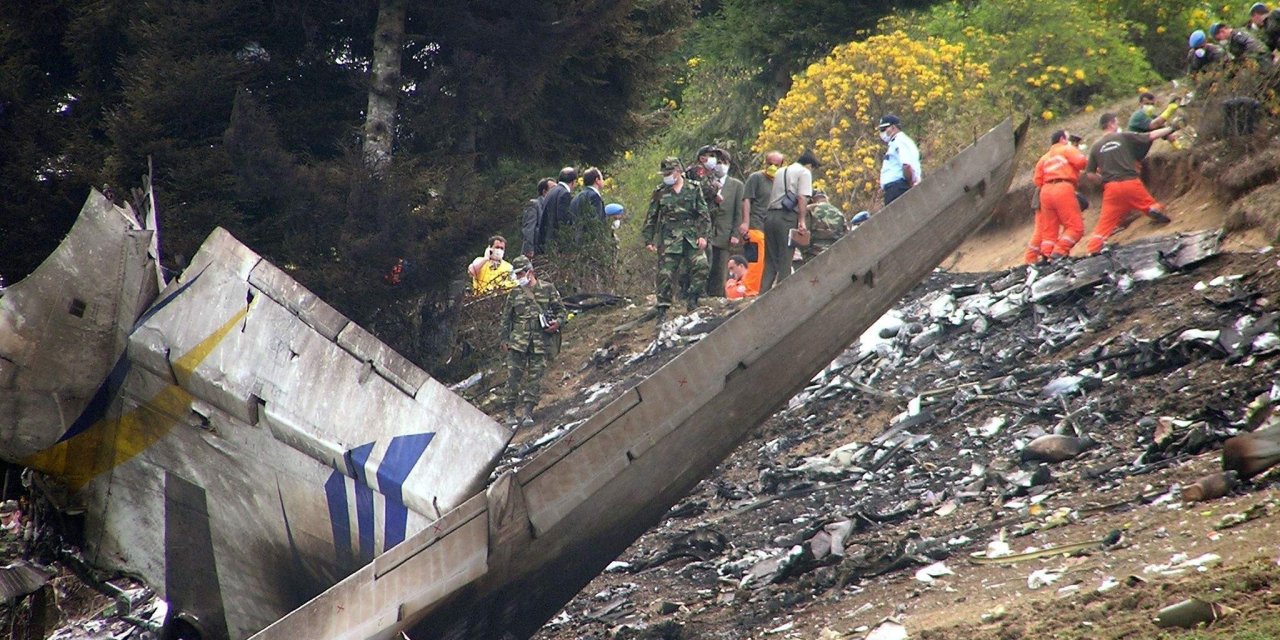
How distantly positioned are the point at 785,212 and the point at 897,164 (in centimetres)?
152

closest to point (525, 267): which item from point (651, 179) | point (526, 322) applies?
point (526, 322)

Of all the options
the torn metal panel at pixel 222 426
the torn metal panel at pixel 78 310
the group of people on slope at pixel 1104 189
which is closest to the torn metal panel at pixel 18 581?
the torn metal panel at pixel 222 426

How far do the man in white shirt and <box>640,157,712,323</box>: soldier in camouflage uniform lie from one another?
940mm

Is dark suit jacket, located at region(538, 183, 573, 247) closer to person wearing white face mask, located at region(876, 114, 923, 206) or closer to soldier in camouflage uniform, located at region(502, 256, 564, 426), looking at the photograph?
soldier in camouflage uniform, located at region(502, 256, 564, 426)

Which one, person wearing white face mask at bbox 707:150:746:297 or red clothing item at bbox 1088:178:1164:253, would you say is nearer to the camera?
red clothing item at bbox 1088:178:1164:253

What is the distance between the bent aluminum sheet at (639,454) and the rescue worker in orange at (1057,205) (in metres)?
7.21

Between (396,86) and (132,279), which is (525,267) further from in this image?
(132,279)

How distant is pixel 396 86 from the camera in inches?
703

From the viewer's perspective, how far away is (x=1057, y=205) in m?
15.6

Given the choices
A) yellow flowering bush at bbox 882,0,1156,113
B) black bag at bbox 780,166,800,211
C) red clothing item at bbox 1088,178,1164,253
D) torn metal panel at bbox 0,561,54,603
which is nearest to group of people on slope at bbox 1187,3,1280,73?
red clothing item at bbox 1088,178,1164,253

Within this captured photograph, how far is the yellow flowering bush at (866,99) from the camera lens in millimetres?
21500

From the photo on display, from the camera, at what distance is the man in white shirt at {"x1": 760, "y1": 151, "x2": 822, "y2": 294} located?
16469 mm

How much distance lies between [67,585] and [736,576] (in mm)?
5693

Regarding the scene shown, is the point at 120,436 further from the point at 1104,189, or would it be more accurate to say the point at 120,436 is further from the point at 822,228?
the point at 1104,189
